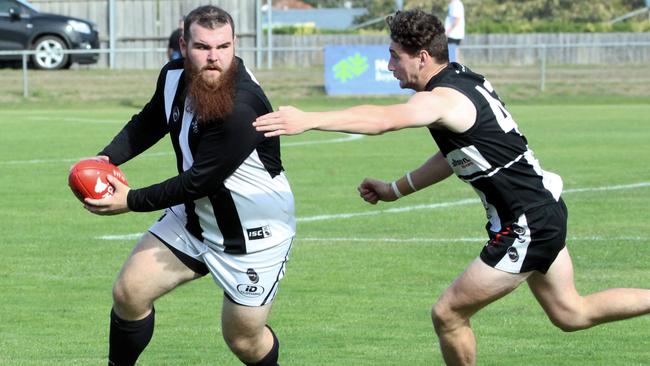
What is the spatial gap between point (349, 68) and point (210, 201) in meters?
25.0

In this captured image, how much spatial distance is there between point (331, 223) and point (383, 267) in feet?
7.93

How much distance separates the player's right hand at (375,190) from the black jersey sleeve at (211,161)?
1262 millimetres

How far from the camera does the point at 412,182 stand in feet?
25.5

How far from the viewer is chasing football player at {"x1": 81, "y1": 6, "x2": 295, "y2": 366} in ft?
21.6

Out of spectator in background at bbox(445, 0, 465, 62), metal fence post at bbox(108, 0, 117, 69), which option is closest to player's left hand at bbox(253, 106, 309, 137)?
spectator in background at bbox(445, 0, 465, 62)

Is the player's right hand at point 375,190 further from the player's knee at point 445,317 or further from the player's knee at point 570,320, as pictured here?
the player's knee at point 570,320

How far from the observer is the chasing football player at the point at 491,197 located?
675cm

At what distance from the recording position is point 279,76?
3603cm

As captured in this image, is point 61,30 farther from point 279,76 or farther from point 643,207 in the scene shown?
point 643,207

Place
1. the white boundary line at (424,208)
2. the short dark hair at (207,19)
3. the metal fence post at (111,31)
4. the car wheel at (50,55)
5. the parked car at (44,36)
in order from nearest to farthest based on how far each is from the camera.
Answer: the short dark hair at (207,19)
the white boundary line at (424,208)
the parked car at (44,36)
the car wheel at (50,55)
the metal fence post at (111,31)

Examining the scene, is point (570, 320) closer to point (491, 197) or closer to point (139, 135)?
point (491, 197)

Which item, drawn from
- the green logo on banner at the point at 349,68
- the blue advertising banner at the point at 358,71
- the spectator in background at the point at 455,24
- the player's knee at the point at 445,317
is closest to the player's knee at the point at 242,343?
the player's knee at the point at 445,317

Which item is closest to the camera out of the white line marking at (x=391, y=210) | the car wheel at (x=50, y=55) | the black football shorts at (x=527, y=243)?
the black football shorts at (x=527, y=243)

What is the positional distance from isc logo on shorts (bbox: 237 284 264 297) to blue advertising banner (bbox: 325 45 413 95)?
2396 centimetres
